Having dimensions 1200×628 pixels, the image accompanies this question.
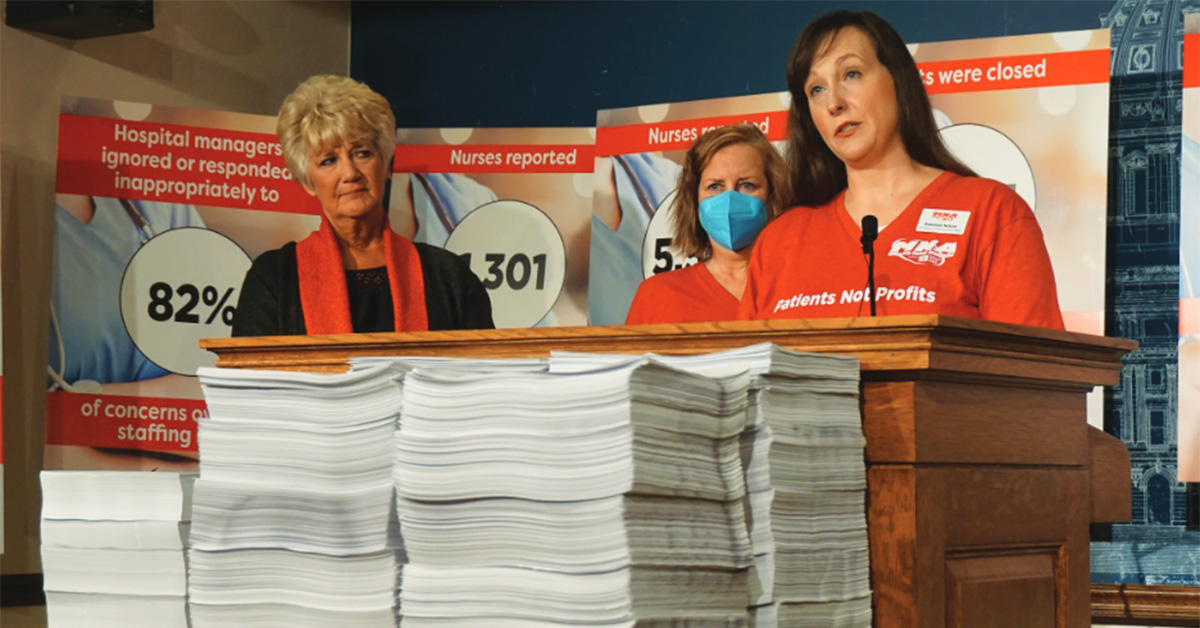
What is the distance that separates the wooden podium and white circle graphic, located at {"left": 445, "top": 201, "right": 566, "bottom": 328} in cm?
327

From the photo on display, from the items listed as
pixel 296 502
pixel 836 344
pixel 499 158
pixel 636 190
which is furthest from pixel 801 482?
pixel 499 158

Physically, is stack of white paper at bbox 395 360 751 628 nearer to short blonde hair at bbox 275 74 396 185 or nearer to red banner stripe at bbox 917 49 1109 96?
short blonde hair at bbox 275 74 396 185

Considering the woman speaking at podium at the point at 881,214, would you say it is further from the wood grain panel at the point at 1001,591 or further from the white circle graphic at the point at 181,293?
the white circle graphic at the point at 181,293

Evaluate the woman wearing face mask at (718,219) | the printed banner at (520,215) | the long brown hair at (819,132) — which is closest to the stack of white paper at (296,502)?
the long brown hair at (819,132)

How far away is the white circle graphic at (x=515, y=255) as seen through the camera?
510 cm

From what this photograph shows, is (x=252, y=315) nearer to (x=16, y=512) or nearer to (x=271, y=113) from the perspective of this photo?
(x=16, y=512)

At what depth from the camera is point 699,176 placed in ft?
10.6

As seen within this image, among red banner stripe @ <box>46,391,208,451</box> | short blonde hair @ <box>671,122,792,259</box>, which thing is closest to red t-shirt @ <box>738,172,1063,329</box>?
short blonde hair @ <box>671,122,792,259</box>

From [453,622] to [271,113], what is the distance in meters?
4.84

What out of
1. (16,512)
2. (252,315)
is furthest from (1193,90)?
(16,512)

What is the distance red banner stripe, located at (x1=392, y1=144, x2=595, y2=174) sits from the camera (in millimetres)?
5137

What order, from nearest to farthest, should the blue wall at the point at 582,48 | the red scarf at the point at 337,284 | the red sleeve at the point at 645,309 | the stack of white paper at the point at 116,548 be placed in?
1. the stack of white paper at the point at 116,548
2. the red scarf at the point at 337,284
3. the red sleeve at the point at 645,309
4. the blue wall at the point at 582,48

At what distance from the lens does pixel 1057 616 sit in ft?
5.61

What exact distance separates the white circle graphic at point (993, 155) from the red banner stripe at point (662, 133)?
0.63 m
